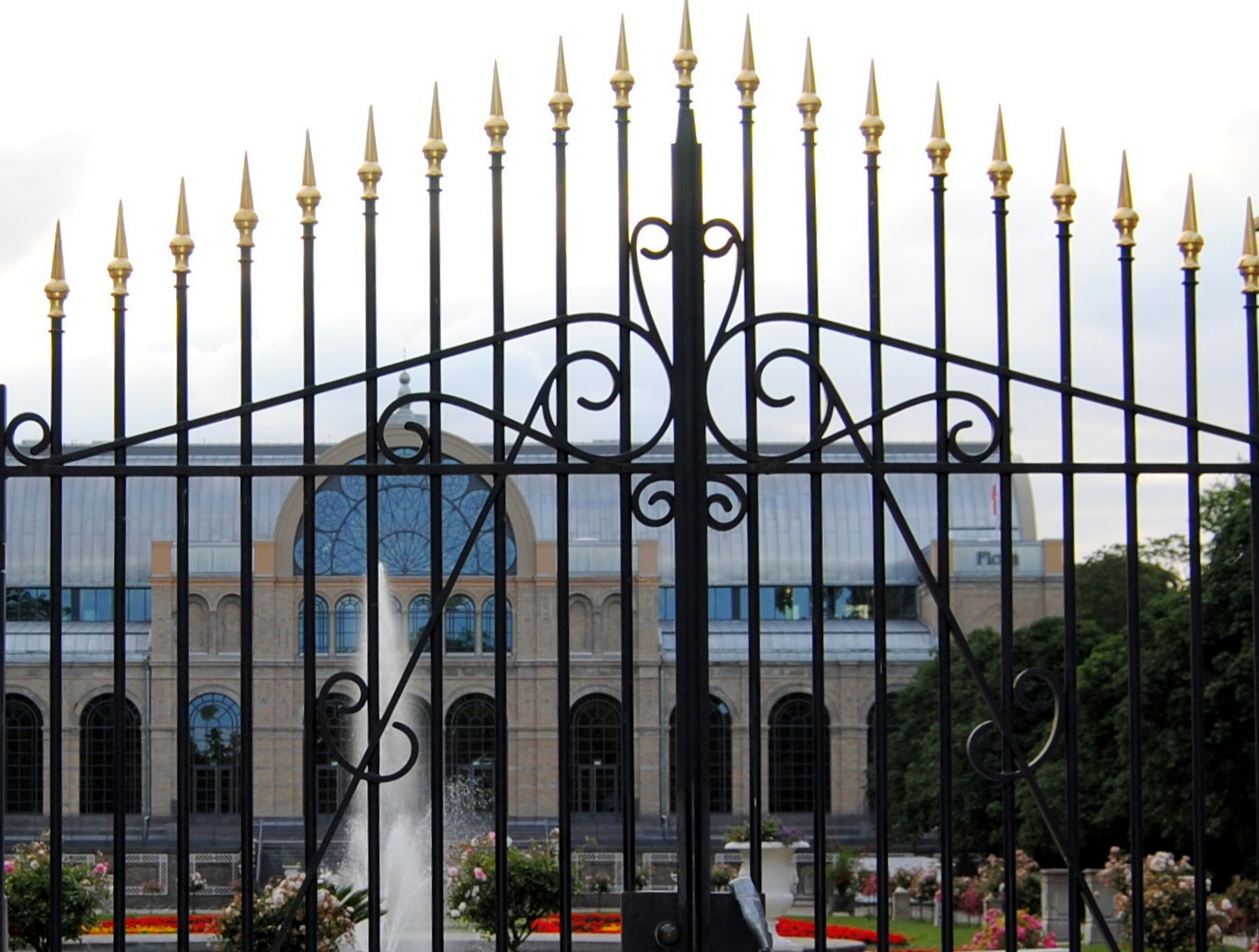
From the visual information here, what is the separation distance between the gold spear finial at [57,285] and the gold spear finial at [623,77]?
4.87 feet

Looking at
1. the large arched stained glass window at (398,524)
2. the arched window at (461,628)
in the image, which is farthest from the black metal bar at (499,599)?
the arched window at (461,628)

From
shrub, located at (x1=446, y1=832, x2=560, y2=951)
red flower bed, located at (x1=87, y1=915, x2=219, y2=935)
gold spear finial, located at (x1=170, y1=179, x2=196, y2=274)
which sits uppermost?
gold spear finial, located at (x1=170, y1=179, x2=196, y2=274)

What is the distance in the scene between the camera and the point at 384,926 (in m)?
16.8

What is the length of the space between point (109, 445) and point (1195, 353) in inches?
109

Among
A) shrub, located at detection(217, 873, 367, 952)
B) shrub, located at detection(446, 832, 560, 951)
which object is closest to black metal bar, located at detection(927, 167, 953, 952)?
shrub, located at detection(217, 873, 367, 952)

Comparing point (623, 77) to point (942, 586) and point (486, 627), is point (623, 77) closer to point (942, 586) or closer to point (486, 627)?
point (942, 586)

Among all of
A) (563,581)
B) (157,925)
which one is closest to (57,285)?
(563,581)

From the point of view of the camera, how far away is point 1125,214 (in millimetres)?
4680

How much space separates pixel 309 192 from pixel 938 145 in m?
1.63

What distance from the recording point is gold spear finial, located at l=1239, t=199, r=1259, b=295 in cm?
474

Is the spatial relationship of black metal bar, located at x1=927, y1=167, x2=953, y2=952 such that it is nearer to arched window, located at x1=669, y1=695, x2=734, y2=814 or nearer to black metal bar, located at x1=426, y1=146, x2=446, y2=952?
black metal bar, located at x1=426, y1=146, x2=446, y2=952

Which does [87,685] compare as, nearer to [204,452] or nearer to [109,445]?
[204,452]

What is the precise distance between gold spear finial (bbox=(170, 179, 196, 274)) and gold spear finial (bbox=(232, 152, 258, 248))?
13 cm

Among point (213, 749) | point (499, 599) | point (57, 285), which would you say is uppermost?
point (57, 285)
